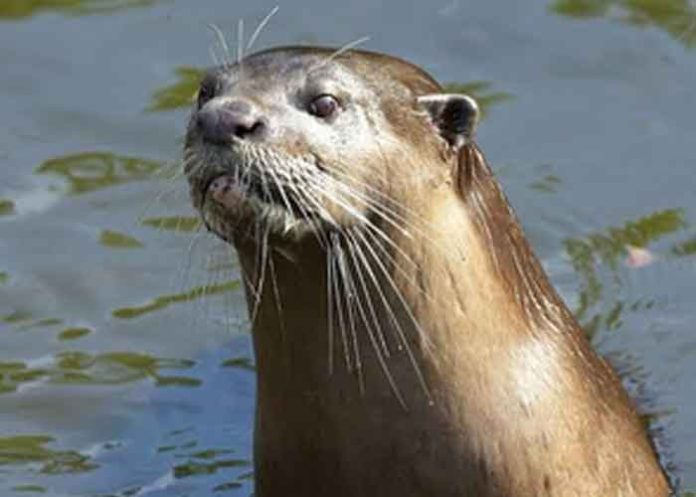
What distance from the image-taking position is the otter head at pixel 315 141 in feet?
22.7

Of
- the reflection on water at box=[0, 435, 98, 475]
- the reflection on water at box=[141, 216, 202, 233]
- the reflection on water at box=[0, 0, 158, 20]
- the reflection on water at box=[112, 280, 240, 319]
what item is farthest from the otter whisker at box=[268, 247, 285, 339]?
the reflection on water at box=[0, 0, 158, 20]

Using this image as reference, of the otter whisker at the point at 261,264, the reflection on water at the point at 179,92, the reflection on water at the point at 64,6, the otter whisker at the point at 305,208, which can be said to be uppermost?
the otter whisker at the point at 305,208

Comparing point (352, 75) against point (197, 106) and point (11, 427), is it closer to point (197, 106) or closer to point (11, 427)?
point (197, 106)

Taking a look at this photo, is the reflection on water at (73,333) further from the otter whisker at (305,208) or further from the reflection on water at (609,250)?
the otter whisker at (305,208)

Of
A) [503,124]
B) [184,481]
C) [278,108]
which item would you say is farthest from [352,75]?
[503,124]

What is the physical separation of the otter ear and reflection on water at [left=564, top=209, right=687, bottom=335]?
7.04ft

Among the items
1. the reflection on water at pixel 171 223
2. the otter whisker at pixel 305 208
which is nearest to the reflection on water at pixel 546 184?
the reflection on water at pixel 171 223

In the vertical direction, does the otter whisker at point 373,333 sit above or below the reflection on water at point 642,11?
above

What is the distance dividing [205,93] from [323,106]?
314mm

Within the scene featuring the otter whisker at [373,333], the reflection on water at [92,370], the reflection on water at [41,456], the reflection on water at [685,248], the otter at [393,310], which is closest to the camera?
the otter at [393,310]

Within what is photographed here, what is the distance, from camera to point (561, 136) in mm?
10469

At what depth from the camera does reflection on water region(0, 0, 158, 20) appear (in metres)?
11.3

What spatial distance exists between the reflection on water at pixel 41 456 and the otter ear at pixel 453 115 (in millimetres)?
1928

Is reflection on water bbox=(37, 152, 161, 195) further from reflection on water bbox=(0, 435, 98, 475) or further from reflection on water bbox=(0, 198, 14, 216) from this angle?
reflection on water bbox=(0, 435, 98, 475)
